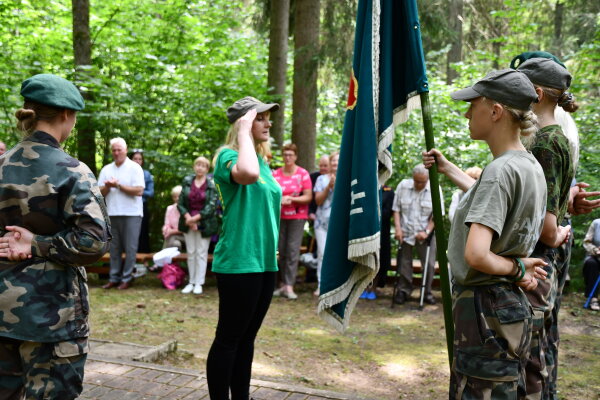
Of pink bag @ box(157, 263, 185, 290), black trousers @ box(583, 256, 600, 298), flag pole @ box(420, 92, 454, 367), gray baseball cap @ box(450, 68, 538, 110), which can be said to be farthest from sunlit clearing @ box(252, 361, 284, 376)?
black trousers @ box(583, 256, 600, 298)

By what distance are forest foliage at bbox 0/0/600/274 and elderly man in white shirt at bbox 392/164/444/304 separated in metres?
1.96

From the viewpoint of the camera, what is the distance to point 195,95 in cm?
1050

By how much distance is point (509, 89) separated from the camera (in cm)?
223

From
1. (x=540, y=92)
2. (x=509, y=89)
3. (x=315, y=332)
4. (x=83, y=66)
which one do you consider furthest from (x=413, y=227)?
(x=83, y=66)

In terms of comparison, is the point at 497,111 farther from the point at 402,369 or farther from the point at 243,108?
the point at 402,369

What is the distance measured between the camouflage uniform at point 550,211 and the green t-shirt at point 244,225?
151cm

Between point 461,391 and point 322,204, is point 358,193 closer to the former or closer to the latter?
point 461,391

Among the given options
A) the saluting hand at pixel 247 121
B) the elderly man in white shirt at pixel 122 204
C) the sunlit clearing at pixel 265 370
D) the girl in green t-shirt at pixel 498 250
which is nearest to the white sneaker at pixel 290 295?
the elderly man in white shirt at pixel 122 204

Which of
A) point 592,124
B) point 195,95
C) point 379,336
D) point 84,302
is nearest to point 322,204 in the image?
point 379,336

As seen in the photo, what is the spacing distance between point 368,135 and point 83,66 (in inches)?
293

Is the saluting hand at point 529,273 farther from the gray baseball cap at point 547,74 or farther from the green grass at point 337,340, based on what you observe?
the green grass at point 337,340

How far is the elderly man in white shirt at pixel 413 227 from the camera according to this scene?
7598mm

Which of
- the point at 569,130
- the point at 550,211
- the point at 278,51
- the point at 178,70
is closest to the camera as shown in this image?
the point at 550,211

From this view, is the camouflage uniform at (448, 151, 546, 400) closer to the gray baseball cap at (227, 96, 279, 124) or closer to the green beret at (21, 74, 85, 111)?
the gray baseball cap at (227, 96, 279, 124)
